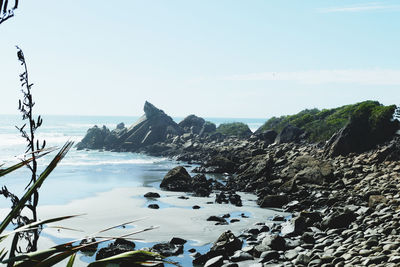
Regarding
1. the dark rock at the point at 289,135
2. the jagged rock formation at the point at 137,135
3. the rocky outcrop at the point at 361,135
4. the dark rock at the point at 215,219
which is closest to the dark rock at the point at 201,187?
the dark rock at the point at 215,219

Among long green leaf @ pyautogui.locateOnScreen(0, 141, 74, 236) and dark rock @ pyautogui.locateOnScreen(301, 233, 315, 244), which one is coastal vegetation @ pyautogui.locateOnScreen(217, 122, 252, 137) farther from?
long green leaf @ pyautogui.locateOnScreen(0, 141, 74, 236)

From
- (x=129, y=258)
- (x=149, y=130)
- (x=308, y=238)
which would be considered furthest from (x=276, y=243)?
(x=149, y=130)

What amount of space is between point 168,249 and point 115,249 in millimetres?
1792

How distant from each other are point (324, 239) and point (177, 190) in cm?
1414

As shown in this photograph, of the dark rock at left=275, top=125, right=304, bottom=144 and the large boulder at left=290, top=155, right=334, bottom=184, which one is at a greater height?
the dark rock at left=275, top=125, right=304, bottom=144

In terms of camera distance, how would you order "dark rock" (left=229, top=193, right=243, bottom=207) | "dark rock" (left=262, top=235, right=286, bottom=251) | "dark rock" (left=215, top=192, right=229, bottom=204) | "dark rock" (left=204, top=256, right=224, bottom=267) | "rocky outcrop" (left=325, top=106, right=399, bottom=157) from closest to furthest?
"dark rock" (left=204, top=256, right=224, bottom=267), "dark rock" (left=262, top=235, right=286, bottom=251), "dark rock" (left=229, top=193, right=243, bottom=207), "dark rock" (left=215, top=192, right=229, bottom=204), "rocky outcrop" (left=325, top=106, right=399, bottom=157)

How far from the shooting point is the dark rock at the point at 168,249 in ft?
40.2

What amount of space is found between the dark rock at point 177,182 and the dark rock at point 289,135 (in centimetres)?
1986

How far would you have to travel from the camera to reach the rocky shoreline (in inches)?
426

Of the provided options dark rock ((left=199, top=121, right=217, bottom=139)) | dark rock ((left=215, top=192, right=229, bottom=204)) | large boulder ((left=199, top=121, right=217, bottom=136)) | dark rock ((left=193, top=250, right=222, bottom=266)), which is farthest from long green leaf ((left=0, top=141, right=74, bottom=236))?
large boulder ((left=199, top=121, right=217, bottom=136))

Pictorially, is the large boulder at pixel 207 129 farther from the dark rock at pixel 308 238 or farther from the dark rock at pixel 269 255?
the dark rock at pixel 269 255

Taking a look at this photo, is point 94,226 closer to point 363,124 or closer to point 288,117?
point 363,124

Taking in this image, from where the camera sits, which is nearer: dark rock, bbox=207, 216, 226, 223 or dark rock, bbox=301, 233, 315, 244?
dark rock, bbox=301, 233, 315, 244

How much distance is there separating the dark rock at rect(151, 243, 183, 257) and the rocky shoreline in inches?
26.6
